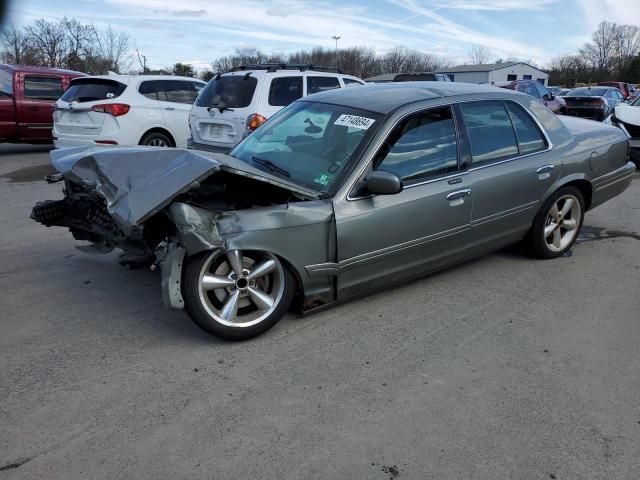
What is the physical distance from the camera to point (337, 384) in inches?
124

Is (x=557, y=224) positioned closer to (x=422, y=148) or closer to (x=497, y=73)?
(x=422, y=148)

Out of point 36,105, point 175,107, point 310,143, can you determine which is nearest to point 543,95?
point 175,107

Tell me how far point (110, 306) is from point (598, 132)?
4.73 metres

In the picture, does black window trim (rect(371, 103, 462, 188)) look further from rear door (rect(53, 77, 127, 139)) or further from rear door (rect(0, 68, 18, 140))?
rear door (rect(0, 68, 18, 140))

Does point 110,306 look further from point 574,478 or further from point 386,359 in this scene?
point 574,478

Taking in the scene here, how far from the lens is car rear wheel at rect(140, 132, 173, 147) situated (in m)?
9.84

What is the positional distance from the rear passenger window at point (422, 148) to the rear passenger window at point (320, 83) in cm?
463

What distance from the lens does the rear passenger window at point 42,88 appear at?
11648 millimetres

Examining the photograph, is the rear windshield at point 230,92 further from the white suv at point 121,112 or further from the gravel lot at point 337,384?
the gravel lot at point 337,384

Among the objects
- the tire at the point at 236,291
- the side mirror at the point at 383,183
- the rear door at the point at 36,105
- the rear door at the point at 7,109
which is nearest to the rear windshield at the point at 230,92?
the side mirror at the point at 383,183

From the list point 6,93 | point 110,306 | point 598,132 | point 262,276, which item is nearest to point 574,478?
point 262,276

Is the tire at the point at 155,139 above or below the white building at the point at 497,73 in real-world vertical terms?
below

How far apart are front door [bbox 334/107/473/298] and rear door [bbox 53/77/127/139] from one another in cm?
675

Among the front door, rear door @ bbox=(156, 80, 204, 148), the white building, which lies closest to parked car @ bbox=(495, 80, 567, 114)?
rear door @ bbox=(156, 80, 204, 148)
